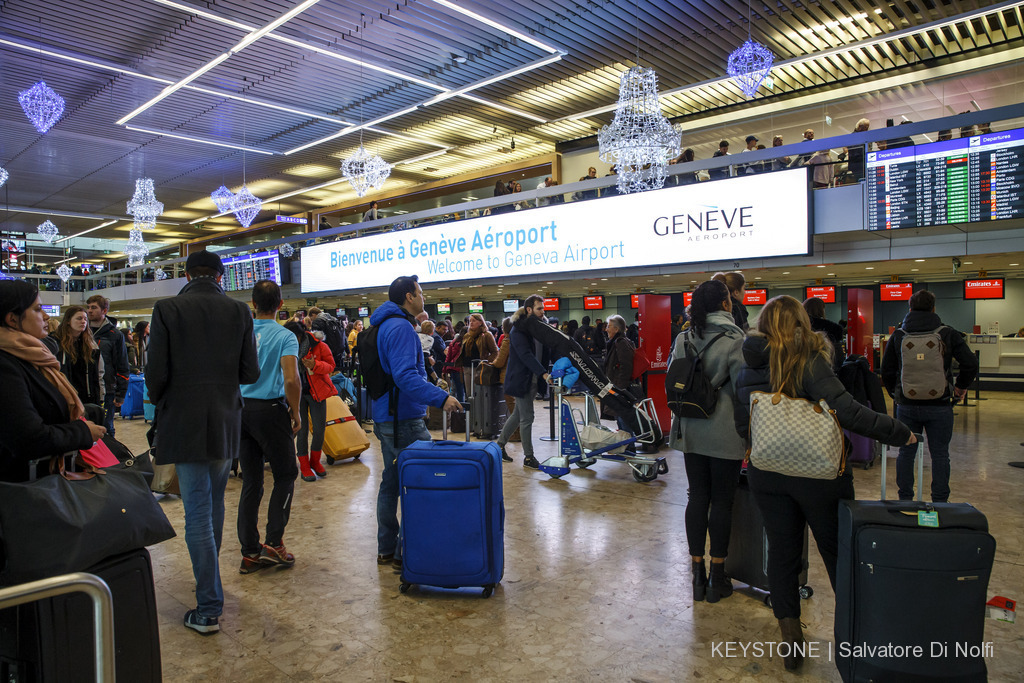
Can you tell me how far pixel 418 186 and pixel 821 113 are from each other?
11488 mm

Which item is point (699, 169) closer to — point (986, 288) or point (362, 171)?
point (362, 171)

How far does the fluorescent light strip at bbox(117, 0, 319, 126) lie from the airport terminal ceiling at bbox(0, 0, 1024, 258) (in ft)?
0.16

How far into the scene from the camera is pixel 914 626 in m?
2.17

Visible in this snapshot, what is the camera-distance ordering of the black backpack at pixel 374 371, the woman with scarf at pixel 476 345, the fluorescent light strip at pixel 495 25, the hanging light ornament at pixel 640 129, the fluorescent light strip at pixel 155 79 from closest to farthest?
the black backpack at pixel 374 371, the hanging light ornament at pixel 640 129, the woman with scarf at pixel 476 345, the fluorescent light strip at pixel 495 25, the fluorescent light strip at pixel 155 79

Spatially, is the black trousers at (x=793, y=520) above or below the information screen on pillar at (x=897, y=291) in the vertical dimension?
below

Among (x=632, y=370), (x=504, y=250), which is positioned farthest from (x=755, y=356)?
(x=504, y=250)

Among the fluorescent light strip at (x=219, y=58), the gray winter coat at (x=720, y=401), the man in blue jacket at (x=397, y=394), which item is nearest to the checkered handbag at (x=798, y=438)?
the gray winter coat at (x=720, y=401)

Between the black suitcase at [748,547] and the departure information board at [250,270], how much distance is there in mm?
16099

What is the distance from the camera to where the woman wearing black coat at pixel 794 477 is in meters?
2.46

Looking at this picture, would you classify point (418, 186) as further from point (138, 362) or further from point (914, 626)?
point (914, 626)

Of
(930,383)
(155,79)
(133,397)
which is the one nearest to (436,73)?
(155,79)

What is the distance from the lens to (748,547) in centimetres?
324

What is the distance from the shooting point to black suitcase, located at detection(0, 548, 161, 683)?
1.88 m

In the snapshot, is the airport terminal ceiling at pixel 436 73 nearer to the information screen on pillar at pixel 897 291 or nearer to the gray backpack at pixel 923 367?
the information screen on pillar at pixel 897 291
